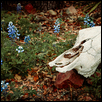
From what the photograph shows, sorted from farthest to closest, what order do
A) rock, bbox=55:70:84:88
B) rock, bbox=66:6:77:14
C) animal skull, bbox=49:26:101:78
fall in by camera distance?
rock, bbox=66:6:77:14
rock, bbox=55:70:84:88
animal skull, bbox=49:26:101:78

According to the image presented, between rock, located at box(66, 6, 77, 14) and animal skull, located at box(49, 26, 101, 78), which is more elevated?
rock, located at box(66, 6, 77, 14)

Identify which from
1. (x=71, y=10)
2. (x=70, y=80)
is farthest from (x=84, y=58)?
(x=71, y=10)

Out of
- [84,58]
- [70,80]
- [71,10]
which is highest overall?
[71,10]

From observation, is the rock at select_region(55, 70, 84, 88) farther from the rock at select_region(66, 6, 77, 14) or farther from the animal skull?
the rock at select_region(66, 6, 77, 14)

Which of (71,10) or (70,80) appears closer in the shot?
(70,80)

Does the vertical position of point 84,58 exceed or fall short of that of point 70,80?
it exceeds it

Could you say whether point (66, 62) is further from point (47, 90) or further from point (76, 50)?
point (47, 90)

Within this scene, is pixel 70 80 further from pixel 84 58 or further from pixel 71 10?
pixel 71 10

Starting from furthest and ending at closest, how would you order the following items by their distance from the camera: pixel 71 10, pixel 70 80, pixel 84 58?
pixel 71 10, pixel 70 80, pixel 84 58

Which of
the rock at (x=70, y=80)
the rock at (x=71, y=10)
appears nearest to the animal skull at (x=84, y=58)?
the rock at (x=70, y=80)

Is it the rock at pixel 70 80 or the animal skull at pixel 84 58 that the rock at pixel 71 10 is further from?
the rock at pixel 70 80

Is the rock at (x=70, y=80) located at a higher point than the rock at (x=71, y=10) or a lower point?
lower

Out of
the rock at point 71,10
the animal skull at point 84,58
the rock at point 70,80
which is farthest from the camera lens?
the rock at point 71,10

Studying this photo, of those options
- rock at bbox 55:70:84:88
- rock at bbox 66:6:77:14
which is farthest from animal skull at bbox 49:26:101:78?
rock at bbox 66:6:77:14
